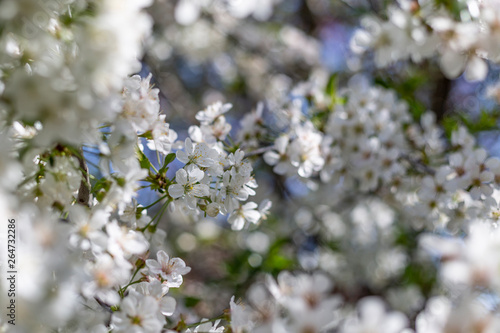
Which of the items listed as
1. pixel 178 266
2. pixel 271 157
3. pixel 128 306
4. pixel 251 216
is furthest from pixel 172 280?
pixel 271 157

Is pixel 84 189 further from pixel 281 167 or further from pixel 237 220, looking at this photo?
pixel 281 167

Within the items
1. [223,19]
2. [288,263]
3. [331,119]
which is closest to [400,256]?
[288,263]

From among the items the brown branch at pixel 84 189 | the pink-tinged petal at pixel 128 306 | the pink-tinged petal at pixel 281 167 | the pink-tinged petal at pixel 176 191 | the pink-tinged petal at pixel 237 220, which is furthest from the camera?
the pink-tinged petal at pixel 281 167

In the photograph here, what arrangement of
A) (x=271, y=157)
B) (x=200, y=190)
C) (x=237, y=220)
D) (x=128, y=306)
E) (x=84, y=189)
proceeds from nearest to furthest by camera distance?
(x=128, y=306) < (x=84, y=189) < (x=200, y=190) < (x=237, y=220) < (x=271, y=157)

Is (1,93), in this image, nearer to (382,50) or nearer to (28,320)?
(28,320)

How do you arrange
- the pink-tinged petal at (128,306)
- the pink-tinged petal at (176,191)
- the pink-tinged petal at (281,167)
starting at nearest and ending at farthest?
the pink-tinged petal at (128,306) < the pink-tinged petal at (176,191) < the pink-tinged petal at (281,167)

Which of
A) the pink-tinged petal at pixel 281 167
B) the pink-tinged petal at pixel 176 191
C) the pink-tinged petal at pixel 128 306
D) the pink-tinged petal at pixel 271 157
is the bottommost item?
the pink-tinged petal at pixel 281 167

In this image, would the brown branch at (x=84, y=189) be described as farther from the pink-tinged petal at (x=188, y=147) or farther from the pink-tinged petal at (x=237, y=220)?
the pink-tinged petal at (x=237, y=220)

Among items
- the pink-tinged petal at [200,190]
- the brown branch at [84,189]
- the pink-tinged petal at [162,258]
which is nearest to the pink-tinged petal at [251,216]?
the pink-tinged petal at [200,190]

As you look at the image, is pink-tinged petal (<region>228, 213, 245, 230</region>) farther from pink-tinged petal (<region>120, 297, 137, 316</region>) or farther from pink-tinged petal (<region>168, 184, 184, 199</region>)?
pink-tinged petal (<region>120, 297, 137, 316</region>)
